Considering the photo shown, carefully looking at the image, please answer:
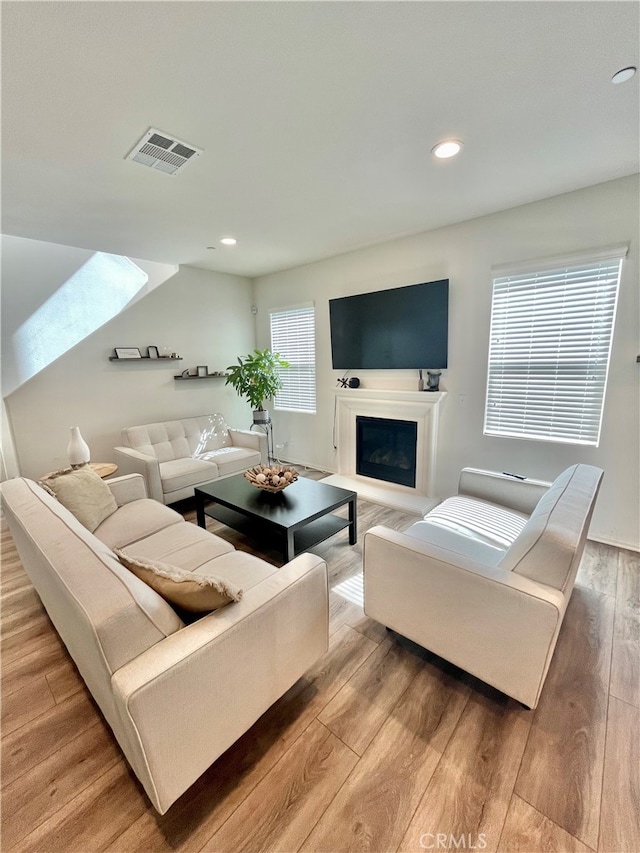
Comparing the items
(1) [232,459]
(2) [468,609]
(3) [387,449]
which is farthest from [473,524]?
(1) [232,459]

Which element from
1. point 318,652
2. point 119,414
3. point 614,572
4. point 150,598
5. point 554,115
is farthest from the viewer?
point 119,414

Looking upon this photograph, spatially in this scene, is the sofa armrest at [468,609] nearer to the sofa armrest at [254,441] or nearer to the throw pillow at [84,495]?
the throw pillow at [84,495]

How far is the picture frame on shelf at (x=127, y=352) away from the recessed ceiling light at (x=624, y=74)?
4320 millimetres

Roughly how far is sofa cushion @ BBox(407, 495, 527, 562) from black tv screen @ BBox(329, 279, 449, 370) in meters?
1.59

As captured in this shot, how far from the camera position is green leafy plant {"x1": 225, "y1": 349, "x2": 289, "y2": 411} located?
14.6 feet

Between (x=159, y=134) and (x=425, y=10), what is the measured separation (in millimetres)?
1335

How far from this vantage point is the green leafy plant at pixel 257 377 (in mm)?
4465

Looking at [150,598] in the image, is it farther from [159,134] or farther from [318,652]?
[159,134]

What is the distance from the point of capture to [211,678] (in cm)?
106

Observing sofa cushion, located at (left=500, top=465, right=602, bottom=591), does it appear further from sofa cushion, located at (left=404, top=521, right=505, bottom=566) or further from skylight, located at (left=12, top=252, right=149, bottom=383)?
skylight, located at (left=12, top=252, right=149, bottom=383)

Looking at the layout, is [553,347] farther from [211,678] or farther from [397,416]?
[211,678]

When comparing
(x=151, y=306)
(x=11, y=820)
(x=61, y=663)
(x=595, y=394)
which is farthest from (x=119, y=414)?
(x=595, y=394)

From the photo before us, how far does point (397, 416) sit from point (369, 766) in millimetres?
2903

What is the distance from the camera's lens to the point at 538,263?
2.71 meters
